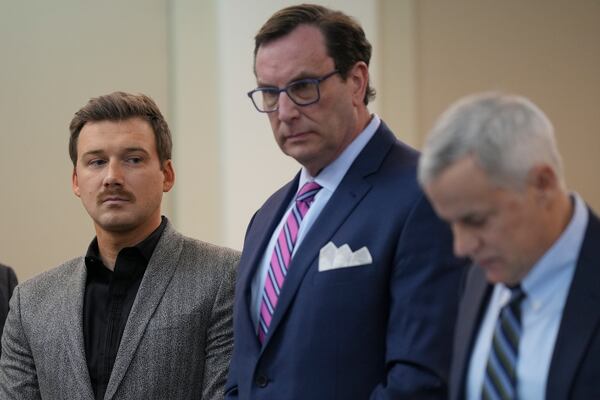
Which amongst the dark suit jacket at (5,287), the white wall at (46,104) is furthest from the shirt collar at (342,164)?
the white wall at (46,104)

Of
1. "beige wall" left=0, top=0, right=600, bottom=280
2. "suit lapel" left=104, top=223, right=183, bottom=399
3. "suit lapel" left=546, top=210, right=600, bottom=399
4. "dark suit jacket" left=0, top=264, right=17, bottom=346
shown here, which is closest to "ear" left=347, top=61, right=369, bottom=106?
"suit lapel" left=104, top=223, right=183, bottom=399

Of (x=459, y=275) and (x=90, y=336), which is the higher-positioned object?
(x=459, y=275)

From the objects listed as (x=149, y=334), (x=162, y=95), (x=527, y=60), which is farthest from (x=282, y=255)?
(x=527, y=60)

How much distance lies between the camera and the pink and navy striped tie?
245cm

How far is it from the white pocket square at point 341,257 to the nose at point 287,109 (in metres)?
0.33

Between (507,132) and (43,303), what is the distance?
5.87ft

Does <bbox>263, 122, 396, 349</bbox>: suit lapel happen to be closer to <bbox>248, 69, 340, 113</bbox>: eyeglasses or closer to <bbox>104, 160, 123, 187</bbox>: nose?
<bbox>248, 69, 340, 113</bbox>: eyeglasses

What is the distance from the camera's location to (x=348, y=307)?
2262 mm

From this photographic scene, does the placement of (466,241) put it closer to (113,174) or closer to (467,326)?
(467,326)

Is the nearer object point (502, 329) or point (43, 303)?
point (502, 329)

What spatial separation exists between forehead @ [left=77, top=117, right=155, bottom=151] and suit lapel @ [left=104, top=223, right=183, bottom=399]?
292mm

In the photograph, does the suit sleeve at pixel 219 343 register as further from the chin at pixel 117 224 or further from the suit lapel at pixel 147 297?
the chin at pixel 117 224

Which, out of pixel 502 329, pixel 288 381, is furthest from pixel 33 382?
pixel 502 329

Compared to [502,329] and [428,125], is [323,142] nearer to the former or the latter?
[502,329]
